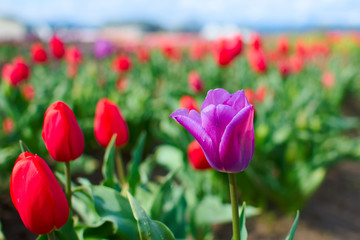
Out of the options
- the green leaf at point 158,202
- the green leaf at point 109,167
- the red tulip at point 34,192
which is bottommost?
the green leaf at point 158,202

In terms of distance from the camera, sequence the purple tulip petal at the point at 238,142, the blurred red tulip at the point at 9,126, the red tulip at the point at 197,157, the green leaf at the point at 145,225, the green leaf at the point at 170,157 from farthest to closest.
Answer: the blurred red tulip at the point at 9,126, the green leaf at the point at 170,157, the red tulip at the point at 197,157, the green leaf at the point at 145,225, the purple tulip petal at the point at 238,142

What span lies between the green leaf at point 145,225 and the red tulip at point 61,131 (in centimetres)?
22

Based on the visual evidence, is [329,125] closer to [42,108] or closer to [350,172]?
[350,172]

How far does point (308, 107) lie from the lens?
10.0 feet

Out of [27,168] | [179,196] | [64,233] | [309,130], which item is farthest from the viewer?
[309,130]

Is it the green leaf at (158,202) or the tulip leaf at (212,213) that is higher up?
the green leaf at (158,202)

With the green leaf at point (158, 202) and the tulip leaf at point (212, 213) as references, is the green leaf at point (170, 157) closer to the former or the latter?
the tulip leaf at point (212, 213)

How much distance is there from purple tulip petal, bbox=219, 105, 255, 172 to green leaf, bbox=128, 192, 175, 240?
0.23m

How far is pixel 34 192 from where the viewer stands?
0.71 metres

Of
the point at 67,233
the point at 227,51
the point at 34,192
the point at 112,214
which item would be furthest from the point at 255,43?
the point at 34,192

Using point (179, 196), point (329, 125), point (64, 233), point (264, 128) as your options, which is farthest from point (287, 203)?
point (64, 233)

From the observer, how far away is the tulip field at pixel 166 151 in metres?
0.71

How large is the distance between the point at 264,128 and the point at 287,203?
528 mm

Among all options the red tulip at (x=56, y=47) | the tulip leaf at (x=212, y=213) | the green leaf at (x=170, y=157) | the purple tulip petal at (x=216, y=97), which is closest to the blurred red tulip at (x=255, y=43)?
the green leaf at (x=170, y=157)
